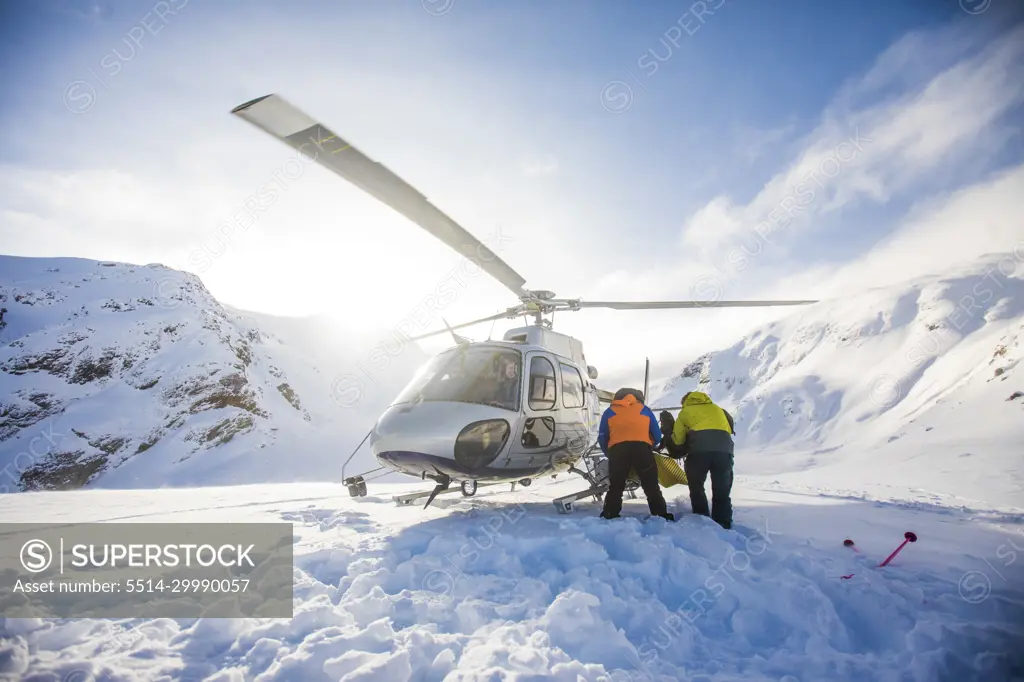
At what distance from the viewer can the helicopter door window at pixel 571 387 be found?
6.65 m

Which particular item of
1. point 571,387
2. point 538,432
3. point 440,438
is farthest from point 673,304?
point 440,438

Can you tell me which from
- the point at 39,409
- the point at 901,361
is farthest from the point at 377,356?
the point at 901,361

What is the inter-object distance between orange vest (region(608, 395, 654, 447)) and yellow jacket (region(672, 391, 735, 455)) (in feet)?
1.52

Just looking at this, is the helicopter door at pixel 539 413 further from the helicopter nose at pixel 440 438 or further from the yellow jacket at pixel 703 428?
the yellow jacket at pixel 703 428

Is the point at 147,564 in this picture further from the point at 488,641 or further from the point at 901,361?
the point at 901,361

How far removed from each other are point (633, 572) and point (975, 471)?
65.8 feet

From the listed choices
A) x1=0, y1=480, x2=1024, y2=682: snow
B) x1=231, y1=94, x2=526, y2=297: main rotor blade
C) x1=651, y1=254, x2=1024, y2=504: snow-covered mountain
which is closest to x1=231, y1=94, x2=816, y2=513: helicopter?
x1=231, y1=94, x2=526, y2=297: main rotor blade

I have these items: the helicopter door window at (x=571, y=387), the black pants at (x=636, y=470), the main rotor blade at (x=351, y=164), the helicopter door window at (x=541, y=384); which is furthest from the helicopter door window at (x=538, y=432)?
the main rotor blade at (x=351, y=164)

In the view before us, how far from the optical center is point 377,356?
4547 centimetres

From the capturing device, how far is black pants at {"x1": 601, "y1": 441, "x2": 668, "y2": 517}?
199 inches

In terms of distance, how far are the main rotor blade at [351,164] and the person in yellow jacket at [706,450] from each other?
3472mm

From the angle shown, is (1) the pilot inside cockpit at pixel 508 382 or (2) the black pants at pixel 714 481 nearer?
(2) the black pants at pixel 714 481

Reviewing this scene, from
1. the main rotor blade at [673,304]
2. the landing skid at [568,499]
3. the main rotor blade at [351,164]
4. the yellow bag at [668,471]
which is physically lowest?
the landing skid at [568,499]

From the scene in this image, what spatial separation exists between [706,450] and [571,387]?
2.35m
